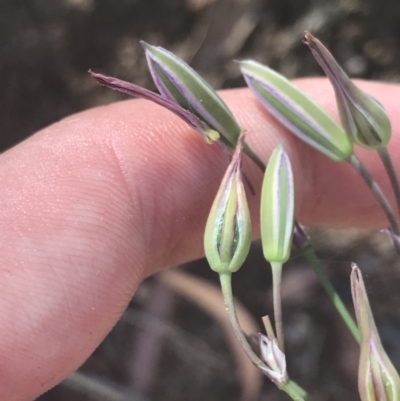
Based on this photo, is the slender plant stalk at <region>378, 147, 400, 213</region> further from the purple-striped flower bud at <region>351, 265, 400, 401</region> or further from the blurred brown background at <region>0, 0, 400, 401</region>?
the blurred brown background at <region>0, 0, 400, 401</region>

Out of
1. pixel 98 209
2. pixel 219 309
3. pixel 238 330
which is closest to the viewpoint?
pixel 238 330

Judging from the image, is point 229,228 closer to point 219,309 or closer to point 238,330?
point 238,330

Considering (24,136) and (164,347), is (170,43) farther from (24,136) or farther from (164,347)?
(164,347)

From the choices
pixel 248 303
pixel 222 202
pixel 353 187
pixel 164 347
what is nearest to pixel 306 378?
pixel 248 303

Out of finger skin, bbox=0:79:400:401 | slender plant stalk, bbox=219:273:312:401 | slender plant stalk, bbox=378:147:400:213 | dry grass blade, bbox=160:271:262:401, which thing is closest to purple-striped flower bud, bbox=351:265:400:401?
slender plant stalk, bbox=219:273:312:401

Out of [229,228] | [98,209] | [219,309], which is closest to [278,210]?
[229,228]

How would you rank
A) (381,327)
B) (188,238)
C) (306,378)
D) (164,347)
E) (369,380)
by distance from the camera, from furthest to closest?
(164,347) → (306,378) → (381,327) → (188,238) → (369,380)

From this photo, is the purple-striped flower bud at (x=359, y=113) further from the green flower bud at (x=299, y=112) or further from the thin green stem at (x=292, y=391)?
the thin green stem at (x=292, y=391)

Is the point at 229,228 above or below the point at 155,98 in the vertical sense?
below
